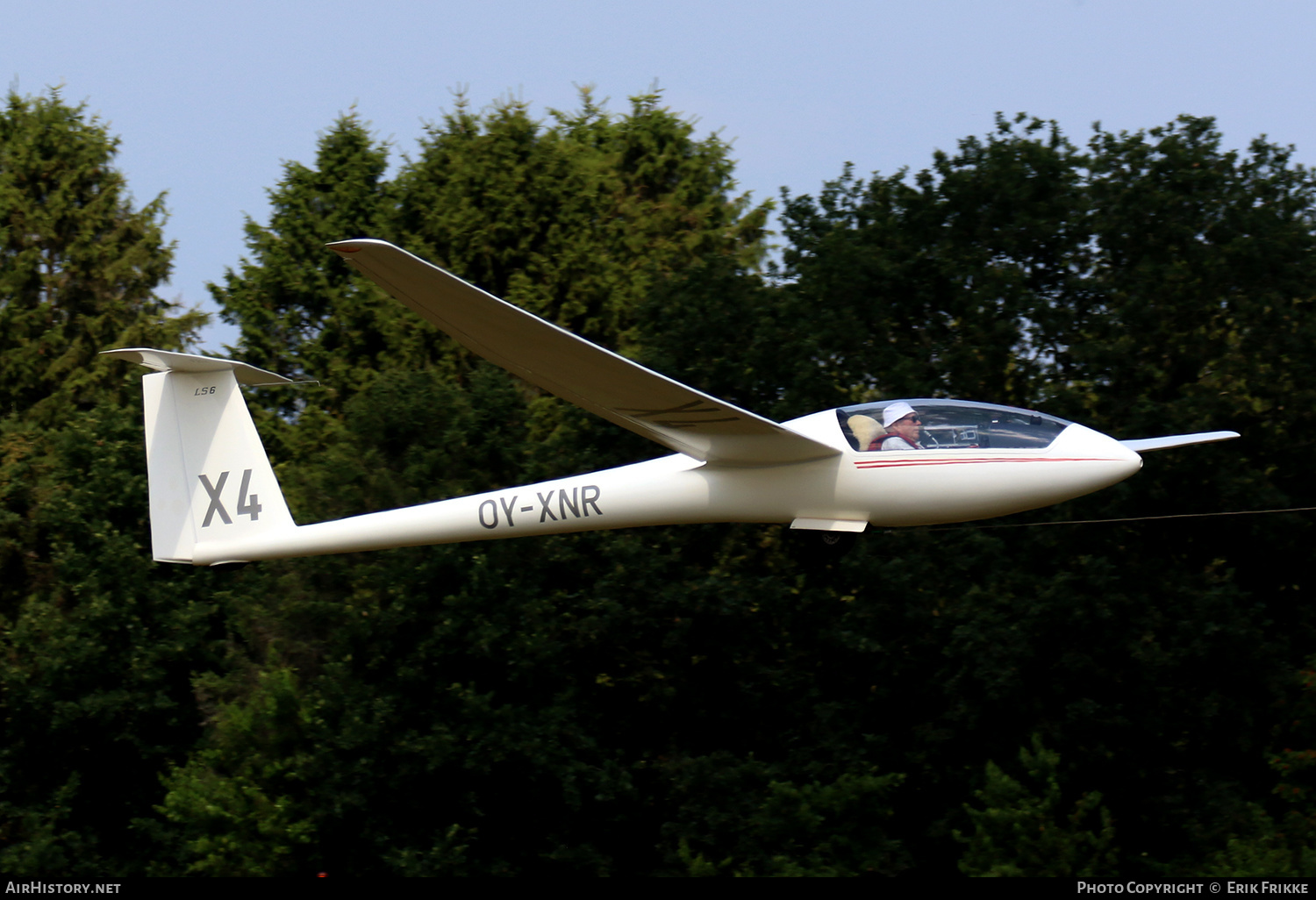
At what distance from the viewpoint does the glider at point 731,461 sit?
9875 mm

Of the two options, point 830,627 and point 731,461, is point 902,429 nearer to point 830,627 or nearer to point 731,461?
point 731,461

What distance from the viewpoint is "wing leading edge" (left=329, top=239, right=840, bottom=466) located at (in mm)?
9156

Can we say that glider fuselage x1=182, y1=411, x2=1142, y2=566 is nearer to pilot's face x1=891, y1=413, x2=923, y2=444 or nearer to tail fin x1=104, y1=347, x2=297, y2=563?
pilot's face x1=891, y1=413, x2=923, y2=444

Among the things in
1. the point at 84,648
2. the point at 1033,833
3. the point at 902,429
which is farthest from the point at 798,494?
the point at 84,648

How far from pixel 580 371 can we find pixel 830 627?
555 inches

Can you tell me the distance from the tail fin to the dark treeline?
9.20 meters

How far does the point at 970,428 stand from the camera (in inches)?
424

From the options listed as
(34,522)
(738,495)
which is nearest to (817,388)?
(738,495)

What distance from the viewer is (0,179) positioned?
36938 millimetres

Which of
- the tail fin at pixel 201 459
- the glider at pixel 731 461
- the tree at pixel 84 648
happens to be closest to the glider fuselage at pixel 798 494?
the glider at pixel 731 461

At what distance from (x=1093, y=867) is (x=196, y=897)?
1399 cm

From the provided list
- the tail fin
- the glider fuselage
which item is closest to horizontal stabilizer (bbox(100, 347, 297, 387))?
the tail fin

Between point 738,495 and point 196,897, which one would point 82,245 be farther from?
point 738,495

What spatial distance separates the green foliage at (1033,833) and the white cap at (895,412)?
477 inches
